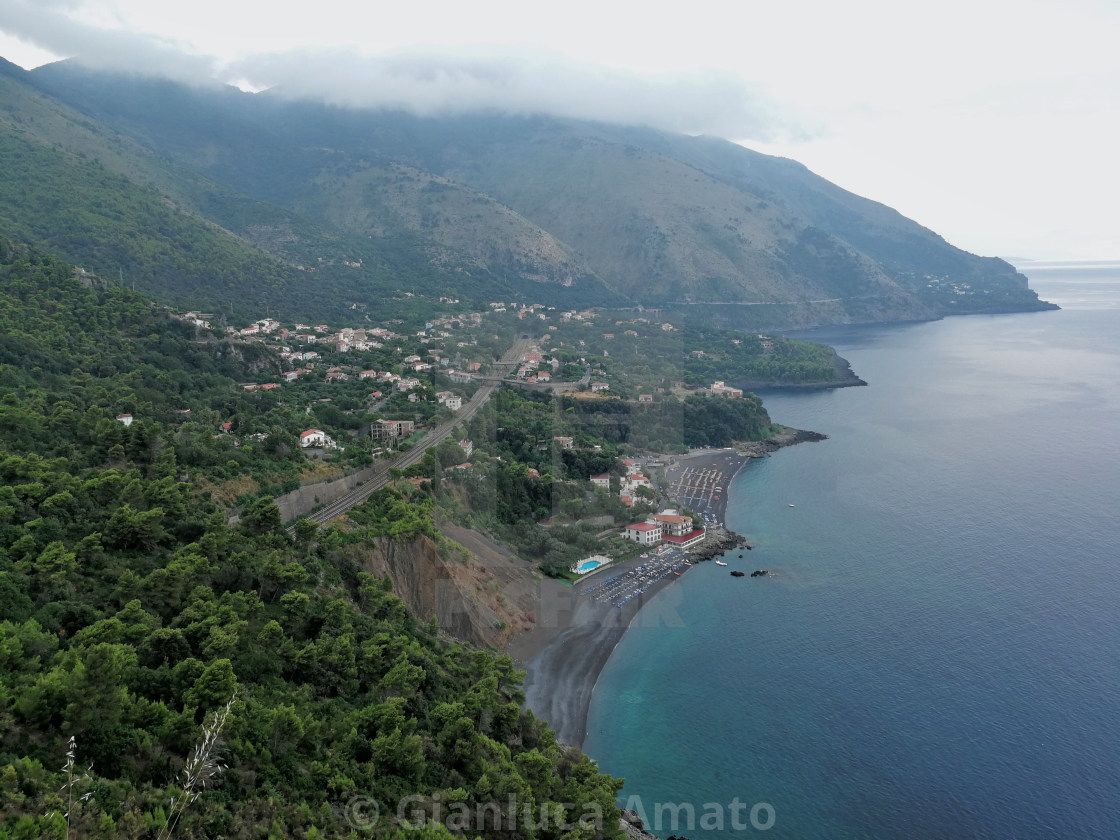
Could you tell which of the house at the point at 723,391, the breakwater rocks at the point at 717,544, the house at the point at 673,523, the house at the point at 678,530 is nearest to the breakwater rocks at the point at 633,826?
the breakwater rocks at the point at 717,544

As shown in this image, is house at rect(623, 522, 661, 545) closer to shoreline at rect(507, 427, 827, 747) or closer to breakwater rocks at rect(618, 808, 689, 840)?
shoreline at rect(507, 427, 827, 747)

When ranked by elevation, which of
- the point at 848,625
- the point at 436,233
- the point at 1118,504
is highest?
the point at 436,233

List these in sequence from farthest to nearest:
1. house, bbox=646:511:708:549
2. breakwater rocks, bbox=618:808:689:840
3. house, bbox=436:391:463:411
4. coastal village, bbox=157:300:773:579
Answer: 1. house, bbox=436:391:463:411
2. house, bbox=646:511:708:549
3. coastal village, bbox=157:300:773:579
4. breakwater rocks, bbox=618:808:689:840

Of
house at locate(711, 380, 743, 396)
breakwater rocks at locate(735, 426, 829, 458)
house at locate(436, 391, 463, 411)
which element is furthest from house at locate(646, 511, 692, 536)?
house at locate(711, 380, 743, 396)

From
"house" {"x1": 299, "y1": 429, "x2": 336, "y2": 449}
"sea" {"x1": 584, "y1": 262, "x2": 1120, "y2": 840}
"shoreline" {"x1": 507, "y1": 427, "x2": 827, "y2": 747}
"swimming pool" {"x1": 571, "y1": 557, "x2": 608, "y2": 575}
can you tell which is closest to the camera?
"sea" {"x1": 584, "y1": 262, "x2": 1120, "y2": 840}

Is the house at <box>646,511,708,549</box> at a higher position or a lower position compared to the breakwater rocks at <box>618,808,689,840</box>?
higher

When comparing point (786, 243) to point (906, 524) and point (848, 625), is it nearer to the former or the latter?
point (906, 524)

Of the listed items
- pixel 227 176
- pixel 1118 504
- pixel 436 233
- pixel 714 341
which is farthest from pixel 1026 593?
pixel 227 176
